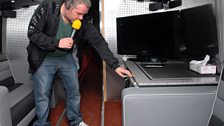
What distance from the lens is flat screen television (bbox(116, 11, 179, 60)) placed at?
2285 mm

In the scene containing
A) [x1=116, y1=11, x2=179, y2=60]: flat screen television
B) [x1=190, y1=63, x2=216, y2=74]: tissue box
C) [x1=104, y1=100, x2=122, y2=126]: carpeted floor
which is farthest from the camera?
[x1=104, y1=100, x2=122, y2=126]: carpeted floor

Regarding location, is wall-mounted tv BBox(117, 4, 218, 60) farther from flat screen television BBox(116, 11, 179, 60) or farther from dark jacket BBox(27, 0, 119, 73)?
dark jacket BBox(27, 0, 119, 73)

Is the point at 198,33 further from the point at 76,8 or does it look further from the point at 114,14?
the point at 114,14

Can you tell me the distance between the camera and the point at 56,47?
1988 millimetres

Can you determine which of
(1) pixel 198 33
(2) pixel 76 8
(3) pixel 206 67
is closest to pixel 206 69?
(3) pixel 206 67

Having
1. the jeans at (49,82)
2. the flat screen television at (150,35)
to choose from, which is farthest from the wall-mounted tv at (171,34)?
the jeans at (49,82)

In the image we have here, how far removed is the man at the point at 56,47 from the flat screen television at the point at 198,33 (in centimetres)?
64

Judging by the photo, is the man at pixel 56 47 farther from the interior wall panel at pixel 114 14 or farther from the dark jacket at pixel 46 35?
the interior wall panel at pixel 114 14

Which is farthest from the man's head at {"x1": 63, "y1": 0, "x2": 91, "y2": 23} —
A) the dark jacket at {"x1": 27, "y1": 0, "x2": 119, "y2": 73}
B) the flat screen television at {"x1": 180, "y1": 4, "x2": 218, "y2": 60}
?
the flat screen television at {"x1": 180, "y1": 4, "x2": 218, "y2": 60}

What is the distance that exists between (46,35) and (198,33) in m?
1.31

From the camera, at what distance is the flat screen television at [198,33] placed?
178cm

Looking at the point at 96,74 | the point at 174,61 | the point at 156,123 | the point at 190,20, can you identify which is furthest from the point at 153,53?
the point at 96,74

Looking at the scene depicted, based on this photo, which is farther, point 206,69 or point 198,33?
point 198,33

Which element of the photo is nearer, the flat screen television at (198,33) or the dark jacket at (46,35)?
the flat screen television at (198,33)
